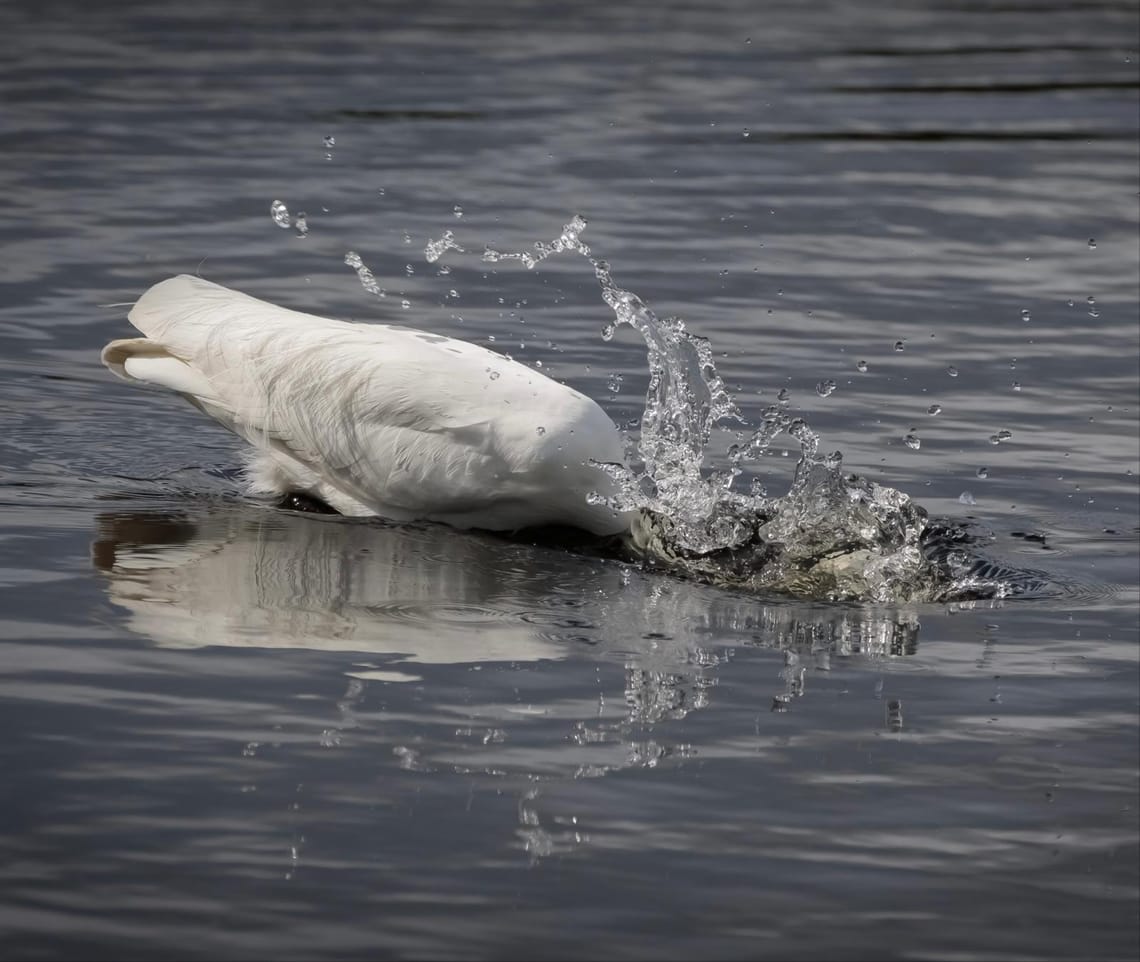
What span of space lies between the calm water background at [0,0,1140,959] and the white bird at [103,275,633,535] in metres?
0.20

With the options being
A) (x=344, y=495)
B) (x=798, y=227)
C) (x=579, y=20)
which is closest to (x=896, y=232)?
(x=798, y=227)

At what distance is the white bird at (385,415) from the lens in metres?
7.77

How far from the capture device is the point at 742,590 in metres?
7.50

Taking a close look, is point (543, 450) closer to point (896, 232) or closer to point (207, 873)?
point (207, 873)

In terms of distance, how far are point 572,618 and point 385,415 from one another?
1317 millimetres

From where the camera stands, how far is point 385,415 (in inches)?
316

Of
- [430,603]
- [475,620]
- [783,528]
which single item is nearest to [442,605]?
[430,603]

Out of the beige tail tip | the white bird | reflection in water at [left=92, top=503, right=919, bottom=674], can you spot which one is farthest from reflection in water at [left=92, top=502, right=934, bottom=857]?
the beige tail tip

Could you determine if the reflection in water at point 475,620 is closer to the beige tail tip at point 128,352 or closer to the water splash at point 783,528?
the water splash at point 783,528

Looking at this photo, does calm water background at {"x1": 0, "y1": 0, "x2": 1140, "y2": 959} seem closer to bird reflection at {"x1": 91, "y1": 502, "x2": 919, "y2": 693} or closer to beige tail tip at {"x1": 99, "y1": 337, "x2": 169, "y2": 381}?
bird reflection at {"x1": 91, "y1": 502, "x2": 919, "y2": 693}

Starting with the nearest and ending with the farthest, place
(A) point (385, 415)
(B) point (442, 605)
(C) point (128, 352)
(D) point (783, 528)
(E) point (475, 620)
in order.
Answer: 1. (E) point (475, 620)
2. (B) point (442, 605)
3. (D) point (783, 528)
4. (A) point (385, 415)
5. (C) point (128, 352)

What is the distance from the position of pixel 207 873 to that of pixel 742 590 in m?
2.87

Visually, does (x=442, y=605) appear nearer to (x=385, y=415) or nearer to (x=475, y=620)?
(x=475, y=620)

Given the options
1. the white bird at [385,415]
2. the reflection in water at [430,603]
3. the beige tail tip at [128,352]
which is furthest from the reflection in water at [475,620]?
the beige tail tip at [128,352]
